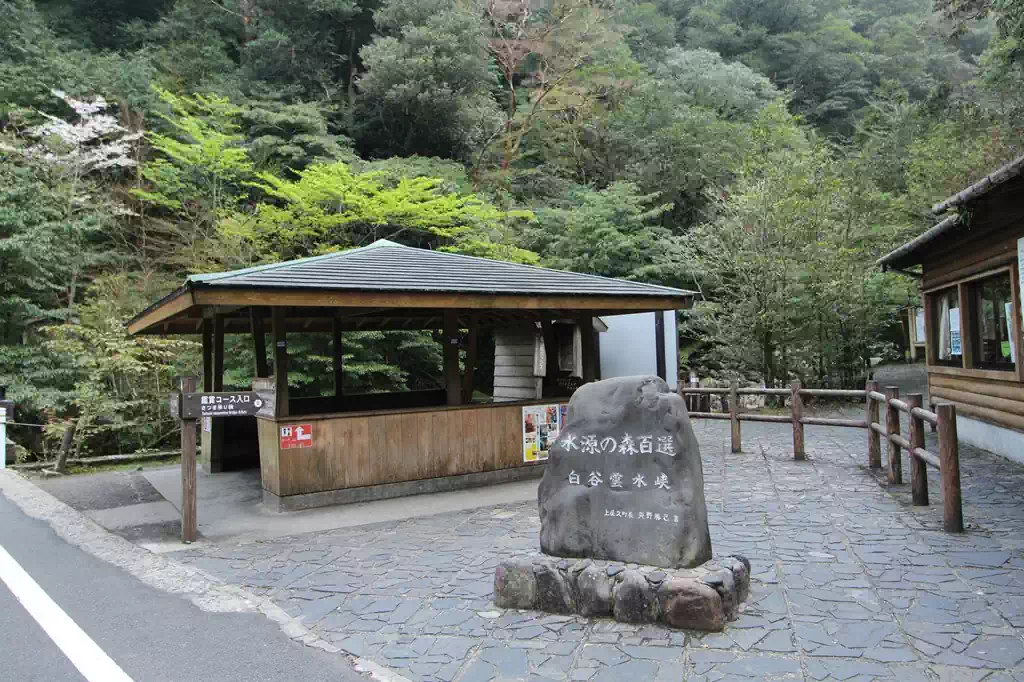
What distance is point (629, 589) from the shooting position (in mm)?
4008

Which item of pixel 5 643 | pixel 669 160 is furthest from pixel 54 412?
pixel 669 160

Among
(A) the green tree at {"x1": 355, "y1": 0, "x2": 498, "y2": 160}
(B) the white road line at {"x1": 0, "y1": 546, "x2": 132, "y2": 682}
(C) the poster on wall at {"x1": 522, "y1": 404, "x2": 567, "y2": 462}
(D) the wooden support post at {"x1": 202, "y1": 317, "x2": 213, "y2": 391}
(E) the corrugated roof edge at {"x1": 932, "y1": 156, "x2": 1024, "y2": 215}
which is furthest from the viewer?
(A) the green tree at {"x1": 355, "y1": 0, "x2": 498, "y2": 160}

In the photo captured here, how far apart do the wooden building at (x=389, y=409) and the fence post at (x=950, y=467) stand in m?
4.12

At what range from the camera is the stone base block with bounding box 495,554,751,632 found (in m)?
3.86

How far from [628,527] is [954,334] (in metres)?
9.23

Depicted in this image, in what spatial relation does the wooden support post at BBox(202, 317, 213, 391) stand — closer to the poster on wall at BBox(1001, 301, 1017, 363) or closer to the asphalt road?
the asphalt road

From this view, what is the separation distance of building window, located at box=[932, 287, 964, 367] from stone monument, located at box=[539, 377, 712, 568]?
327 inches

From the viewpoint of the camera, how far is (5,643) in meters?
4.01

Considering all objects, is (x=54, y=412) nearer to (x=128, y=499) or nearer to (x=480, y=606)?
(x=128, y=499)

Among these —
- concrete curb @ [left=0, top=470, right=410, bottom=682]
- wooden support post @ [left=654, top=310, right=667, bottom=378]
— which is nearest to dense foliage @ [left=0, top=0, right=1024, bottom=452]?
wooden support post @ [left=654, top=310, right=667, bottom=378]

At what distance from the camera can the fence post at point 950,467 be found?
18.4ft

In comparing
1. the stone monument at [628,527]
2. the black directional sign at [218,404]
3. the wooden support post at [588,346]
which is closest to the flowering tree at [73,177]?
the black directional sign at [218,404]

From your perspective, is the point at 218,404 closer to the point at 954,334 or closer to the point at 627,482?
the point at 627,482

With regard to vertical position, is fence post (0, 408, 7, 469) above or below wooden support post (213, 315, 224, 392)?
below
